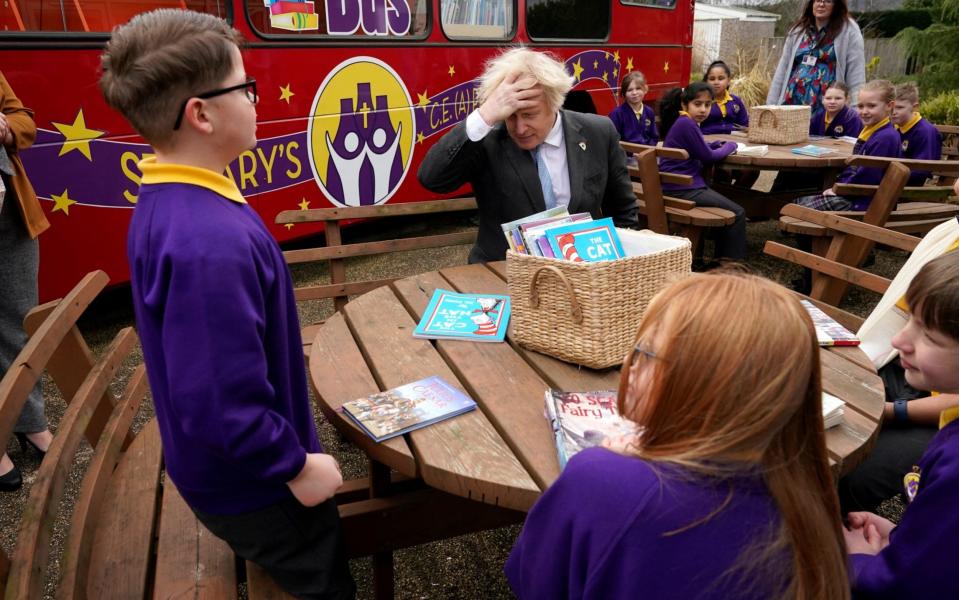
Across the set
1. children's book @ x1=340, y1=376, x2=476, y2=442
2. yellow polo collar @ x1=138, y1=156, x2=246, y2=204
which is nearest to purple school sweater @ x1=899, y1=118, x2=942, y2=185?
children's book @ x1=340, y1=376, x2=476, y2=442

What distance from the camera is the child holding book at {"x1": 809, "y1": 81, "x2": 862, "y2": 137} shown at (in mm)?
5777

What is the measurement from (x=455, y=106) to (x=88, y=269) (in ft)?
10.1

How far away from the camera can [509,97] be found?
2402 millimetres

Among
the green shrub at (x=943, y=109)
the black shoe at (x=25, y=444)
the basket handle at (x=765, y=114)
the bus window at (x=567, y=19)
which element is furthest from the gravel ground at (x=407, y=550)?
the green shrub at (x=943, y=109)

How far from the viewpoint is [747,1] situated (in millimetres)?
28062

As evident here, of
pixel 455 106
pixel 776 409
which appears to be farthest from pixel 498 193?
pixel 455 106

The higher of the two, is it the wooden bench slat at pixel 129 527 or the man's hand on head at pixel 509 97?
the man's hand on head at pixel 509 97

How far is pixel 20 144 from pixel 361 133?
2578mm

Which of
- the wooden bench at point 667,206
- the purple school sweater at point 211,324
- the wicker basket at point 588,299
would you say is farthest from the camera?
the wooden bench at point 667,206

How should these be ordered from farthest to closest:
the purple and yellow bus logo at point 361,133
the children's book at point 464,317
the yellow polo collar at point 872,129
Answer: the purple and yellow bus logo at point 361,133 → the yellow polo collar at point 872,129 → the children's book at point 464,317

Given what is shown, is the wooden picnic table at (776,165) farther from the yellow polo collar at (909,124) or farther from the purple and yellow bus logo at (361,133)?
the purple and yellow bus logo at (361,133)

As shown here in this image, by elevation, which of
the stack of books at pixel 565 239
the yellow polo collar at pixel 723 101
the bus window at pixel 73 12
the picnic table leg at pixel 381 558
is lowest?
the picnic table leg at pixel 381 558

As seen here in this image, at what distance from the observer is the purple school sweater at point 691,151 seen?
4680mm

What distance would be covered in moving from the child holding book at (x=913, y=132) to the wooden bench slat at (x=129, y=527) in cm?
486
